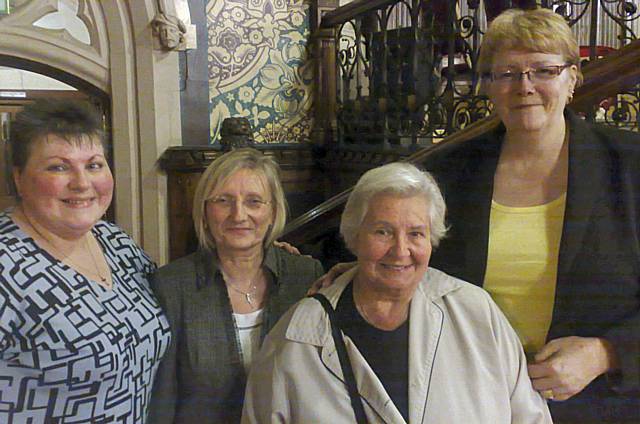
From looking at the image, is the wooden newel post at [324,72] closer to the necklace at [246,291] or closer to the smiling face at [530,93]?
the necklace at [246,291]

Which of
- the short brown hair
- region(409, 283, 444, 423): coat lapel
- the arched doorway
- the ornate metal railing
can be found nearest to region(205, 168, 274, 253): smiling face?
the short brown hair

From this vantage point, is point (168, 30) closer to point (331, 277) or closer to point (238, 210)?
point (238, 210)

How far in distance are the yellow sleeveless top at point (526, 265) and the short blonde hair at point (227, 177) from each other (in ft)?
1.74

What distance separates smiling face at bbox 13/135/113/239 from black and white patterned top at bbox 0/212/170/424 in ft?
0.20

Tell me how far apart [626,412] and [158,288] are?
114cm

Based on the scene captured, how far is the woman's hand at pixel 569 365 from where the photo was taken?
1569 millimetres

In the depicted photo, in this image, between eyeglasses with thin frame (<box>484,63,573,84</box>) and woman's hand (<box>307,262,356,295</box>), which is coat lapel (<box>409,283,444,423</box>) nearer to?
woman's hand (<box>307,262,356,295</box>)

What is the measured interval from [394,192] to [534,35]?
1.51ft

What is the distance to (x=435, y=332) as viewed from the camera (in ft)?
5.03

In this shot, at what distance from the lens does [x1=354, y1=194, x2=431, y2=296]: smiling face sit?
152cm

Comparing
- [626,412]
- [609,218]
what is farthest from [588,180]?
[626,412]

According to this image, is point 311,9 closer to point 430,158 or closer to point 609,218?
point 430,158

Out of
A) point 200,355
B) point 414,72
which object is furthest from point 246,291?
point 414,72

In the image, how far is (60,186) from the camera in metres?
1.55
